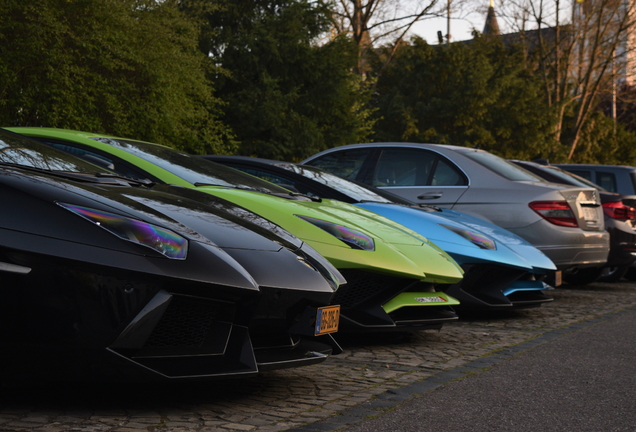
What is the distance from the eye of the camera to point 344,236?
16.3 feet

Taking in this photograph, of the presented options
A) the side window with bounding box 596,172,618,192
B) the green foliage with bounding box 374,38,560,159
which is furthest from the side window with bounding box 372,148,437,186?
the green foliage with bounding box 374,38,560,159

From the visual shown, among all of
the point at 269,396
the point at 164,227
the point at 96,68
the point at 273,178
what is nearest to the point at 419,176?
the point at 273,178

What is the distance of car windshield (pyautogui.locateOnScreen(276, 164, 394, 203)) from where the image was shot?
674 cm

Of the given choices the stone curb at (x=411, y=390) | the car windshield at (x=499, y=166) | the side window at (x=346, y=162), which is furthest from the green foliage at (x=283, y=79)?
the stone curb at (x=411, y=390)

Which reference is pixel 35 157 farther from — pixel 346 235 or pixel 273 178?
pixel 273 178

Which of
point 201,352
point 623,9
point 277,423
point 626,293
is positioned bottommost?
point 626,293

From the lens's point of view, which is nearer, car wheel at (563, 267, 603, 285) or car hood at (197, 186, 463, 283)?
car hood at (197, 186, 463, 283)

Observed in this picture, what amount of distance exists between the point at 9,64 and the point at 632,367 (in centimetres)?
997

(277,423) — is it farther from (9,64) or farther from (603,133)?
(603,133)

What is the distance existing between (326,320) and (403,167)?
521cm

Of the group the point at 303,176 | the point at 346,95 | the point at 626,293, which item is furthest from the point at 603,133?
the point at 303,176

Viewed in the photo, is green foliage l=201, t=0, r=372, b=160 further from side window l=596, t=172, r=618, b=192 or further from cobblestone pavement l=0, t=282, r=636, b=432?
cobblestone pavement l=0, t=282, r=636, b=432

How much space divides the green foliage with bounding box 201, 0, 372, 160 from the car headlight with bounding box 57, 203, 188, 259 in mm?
20641

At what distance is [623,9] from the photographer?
32969 millimetres
